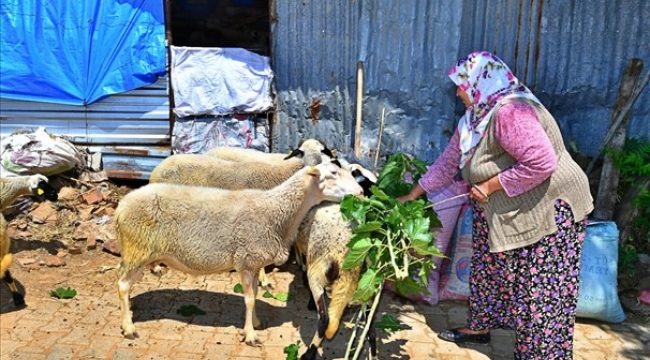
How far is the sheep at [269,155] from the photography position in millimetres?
5793

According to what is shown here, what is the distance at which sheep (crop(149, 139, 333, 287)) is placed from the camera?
5.69m

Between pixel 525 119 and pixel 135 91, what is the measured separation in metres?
4.99

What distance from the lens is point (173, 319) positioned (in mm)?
4918

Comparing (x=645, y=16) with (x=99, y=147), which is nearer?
(x=645, y=16)

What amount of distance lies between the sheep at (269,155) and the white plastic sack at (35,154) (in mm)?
1822

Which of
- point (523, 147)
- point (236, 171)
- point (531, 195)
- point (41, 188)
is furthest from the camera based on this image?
point (41, 188)

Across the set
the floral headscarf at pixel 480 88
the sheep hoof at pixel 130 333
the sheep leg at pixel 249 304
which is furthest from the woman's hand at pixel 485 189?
the sheep hoof at pixel 130 333

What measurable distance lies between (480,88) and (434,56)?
2279 mm

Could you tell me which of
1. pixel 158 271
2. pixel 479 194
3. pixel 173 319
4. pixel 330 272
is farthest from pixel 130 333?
pixel 479 194

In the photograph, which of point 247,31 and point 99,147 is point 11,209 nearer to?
point 99,147

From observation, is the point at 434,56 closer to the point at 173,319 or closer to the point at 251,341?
the point at 251,341

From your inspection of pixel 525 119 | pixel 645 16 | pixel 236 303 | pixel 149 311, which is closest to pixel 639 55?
pixel 645 16

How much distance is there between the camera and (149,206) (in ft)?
14.7

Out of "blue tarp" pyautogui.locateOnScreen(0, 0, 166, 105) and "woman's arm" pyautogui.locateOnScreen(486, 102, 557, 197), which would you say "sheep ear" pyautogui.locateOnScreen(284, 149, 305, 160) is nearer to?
"blue tarp" pyautogui.locateOnScreen(0, 0, 166, 105)
